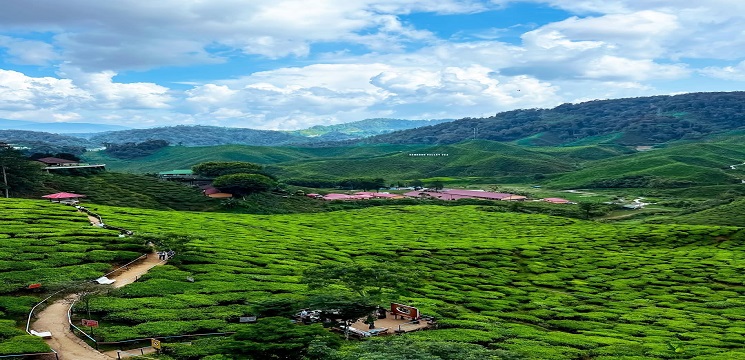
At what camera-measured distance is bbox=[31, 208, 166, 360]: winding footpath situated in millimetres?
36812

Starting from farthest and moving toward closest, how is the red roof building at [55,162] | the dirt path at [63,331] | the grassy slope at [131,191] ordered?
the red roof building at [55,162]
the grassy slope at [131,191]
the dirt path at [63,331]

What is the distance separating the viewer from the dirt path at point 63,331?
1448 inches

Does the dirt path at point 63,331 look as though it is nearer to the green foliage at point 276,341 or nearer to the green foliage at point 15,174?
the green foliage at point 276,341

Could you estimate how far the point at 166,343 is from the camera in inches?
1553

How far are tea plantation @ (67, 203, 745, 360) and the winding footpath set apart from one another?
1.86m

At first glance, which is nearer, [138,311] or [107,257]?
[138,311]

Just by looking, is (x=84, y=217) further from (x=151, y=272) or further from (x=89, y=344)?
(x=89, y=344)

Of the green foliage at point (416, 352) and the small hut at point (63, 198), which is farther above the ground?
the small hut at point (63, 198)

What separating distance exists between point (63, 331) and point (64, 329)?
432 millimetres

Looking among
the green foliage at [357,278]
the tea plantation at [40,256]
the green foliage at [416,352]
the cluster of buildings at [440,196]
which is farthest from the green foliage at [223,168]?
the green foliage at [416,352]

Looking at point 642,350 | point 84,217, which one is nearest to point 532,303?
point 642,350

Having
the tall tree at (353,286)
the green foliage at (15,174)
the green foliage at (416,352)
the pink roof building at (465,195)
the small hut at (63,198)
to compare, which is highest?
the green foliage at (15,174)

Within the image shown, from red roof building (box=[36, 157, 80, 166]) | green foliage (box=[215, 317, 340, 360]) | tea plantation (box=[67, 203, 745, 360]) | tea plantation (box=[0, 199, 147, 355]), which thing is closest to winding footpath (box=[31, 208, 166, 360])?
tea plantation (box=[0, 199, 147, 355])

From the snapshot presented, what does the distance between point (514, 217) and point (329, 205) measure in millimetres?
46846
